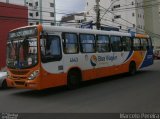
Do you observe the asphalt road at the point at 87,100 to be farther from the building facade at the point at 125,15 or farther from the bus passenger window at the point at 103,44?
the building facade at the point at 125,15

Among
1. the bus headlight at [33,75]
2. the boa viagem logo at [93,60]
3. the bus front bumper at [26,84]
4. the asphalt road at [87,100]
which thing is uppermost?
the boa viagem logo at [93,60]

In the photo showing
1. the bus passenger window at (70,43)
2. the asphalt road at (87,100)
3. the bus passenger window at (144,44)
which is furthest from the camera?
the bus passenger window at (144,44)

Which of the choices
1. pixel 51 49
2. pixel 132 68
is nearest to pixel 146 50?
pixel 132 68

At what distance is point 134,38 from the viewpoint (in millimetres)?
20281

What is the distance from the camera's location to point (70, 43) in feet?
46.1

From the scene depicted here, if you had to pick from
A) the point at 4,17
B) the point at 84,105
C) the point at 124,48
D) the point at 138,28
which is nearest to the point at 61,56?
the point at 84,105

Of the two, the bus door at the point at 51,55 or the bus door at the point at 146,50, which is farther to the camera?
the bus door at the point at 146,50

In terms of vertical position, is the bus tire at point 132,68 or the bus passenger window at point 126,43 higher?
the bus passenger window at point 126,43

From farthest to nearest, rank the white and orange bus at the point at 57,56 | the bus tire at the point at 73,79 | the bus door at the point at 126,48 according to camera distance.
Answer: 1. the bus door at the point at 126,48
2. the bus tire at the point at 73,79
3. the white and orange bus at the point at 57,56

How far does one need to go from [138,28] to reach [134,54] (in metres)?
51.7

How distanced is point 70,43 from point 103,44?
322 centimetres

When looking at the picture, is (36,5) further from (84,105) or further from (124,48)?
(84,105)

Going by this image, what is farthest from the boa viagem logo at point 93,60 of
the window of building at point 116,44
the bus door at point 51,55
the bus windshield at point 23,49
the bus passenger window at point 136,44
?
the bus passenger window at point 136,44

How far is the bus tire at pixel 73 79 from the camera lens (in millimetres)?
14023
